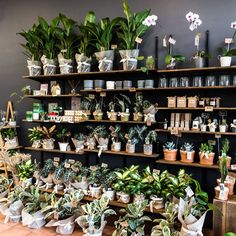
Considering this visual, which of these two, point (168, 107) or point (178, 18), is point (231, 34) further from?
point (168, 107)

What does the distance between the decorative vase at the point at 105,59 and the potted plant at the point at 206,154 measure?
4.78 feet

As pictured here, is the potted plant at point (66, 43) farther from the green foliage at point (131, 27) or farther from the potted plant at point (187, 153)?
the potted plant at point (187, 153)

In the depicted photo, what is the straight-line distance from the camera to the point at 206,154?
2617 mm

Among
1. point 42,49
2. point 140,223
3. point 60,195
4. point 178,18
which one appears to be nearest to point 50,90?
point 42,49

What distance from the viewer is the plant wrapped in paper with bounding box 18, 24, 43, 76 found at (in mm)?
3357

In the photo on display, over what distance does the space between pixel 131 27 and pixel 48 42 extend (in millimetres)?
1226

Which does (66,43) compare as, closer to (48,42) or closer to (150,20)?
(48,42)

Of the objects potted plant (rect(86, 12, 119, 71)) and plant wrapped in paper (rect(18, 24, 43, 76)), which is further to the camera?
plant wrapped in paper (rect(18, 24, 43, 76))

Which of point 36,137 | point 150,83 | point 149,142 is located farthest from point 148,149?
point 36,137

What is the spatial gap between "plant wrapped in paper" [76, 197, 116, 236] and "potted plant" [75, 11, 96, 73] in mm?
1657

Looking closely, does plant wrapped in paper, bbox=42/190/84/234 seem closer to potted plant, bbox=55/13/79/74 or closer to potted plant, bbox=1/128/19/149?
potted plant, bbox=1/128/19/149

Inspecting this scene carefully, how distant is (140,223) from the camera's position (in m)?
2.42

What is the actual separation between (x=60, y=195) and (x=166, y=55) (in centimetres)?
230

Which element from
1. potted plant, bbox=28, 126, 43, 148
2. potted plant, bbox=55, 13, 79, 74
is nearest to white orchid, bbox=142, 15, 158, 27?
potted plant, bbox=55, 13, 79, 74
